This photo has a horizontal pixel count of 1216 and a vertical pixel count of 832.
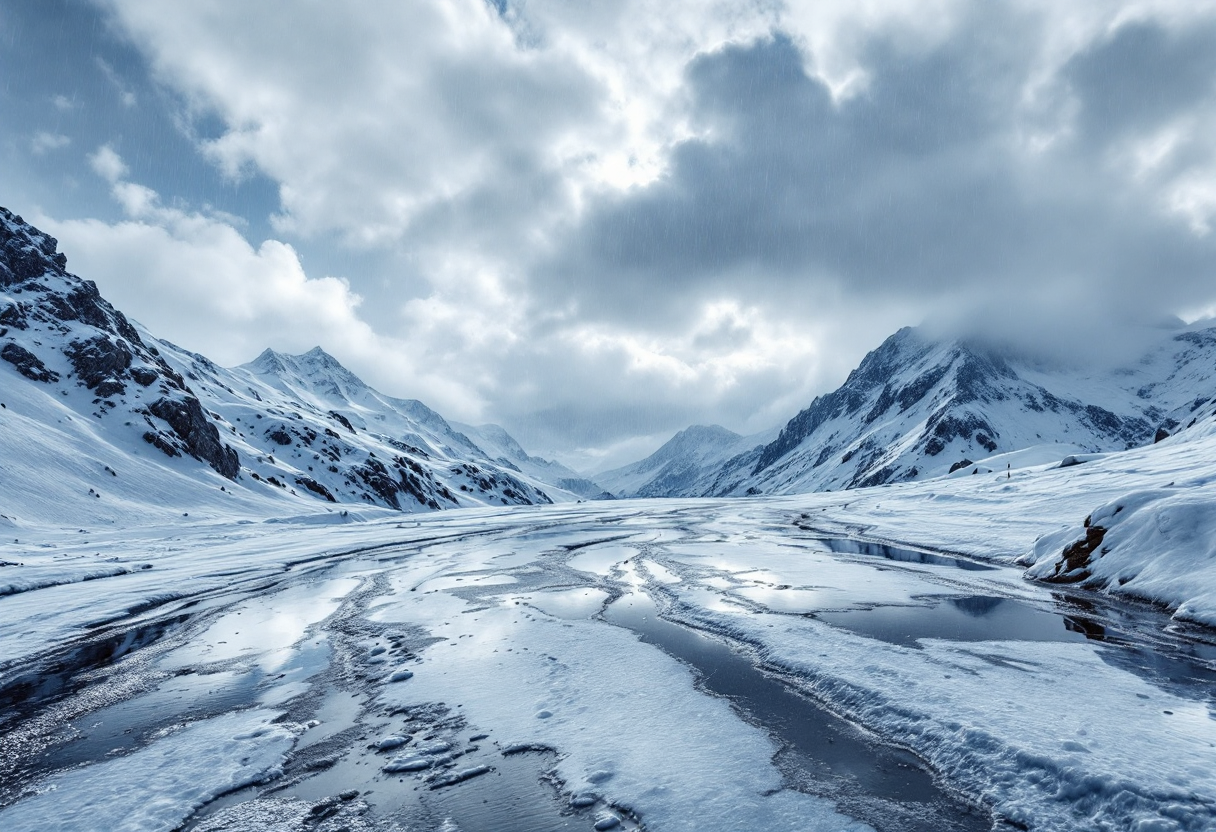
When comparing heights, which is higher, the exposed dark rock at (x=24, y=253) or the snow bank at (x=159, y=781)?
the exposed dark rock at (x=24, y=253)

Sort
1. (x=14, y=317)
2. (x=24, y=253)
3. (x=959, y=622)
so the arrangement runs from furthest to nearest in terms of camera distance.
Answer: (x=24, y=253)
(x=14, y=317)
(x=959, y=622)

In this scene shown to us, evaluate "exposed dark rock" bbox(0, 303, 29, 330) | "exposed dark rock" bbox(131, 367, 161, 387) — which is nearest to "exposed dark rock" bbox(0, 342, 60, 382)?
"exposed dark rock" bbox(0, 303, 29, 330)

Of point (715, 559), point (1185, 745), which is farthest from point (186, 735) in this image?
point (715, 559)

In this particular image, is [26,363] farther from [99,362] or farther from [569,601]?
[569,601]

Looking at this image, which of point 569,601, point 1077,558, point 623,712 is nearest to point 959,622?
point 1077,558

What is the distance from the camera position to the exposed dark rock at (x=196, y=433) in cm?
9656

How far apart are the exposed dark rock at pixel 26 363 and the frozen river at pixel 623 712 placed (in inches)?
4025

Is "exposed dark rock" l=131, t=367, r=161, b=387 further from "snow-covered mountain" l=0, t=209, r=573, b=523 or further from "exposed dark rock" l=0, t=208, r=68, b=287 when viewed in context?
"exposed dark rock" l=0, t=208, r=68, b=287

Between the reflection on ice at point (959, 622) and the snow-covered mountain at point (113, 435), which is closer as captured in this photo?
the reflection on ice at point (959, 622)

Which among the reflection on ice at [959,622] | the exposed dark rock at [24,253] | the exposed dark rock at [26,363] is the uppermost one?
the exposed dark rock at [24,253]

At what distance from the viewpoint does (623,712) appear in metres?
9.71

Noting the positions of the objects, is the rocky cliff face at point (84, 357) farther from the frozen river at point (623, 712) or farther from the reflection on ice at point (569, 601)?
the reflection on ice at point (569, 601)

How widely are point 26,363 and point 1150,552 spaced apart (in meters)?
135

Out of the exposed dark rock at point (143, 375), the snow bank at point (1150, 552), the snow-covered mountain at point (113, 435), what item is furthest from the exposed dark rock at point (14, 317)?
the snow bank at point (1150, 552)
